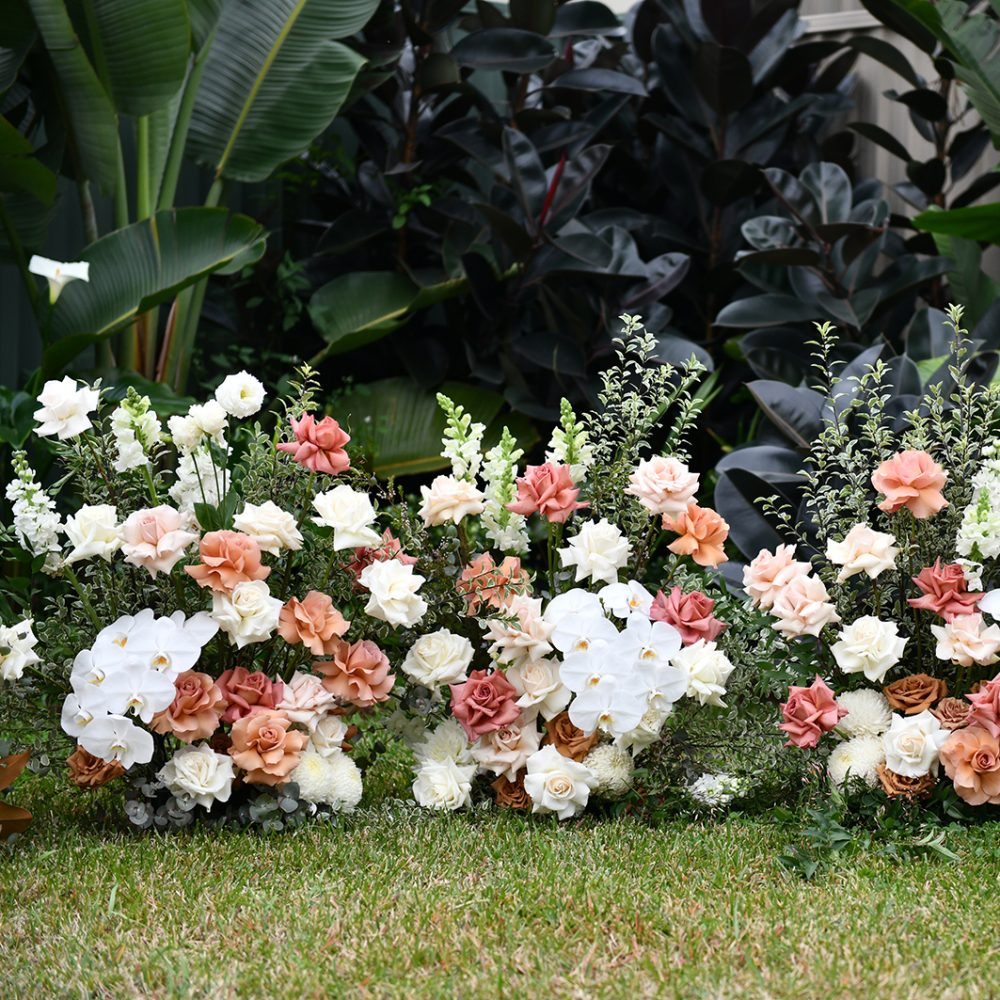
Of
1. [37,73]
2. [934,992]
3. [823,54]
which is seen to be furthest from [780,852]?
[823,54]

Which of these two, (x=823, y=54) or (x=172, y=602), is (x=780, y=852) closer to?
(x=172, y=602)

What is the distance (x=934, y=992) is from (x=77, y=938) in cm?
121

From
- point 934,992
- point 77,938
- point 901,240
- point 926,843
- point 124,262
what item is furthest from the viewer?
point 901,240

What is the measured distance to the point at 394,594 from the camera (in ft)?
7.94

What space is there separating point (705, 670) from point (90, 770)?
1250 mm

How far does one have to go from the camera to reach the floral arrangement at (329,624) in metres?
2.36

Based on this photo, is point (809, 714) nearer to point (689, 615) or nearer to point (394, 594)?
point (689, 615)

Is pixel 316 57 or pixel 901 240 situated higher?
pixel 316 57

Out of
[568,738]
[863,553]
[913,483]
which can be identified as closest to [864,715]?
[863,553]

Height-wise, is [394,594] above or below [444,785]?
above

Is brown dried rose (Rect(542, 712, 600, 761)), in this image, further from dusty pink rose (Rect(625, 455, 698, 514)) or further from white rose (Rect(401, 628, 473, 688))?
dusty pink rose (Rect(625, 455, 698, 514))

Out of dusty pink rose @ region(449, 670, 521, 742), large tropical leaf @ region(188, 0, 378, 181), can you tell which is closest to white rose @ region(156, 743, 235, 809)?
dusty pink rose @ region(449, 670, 521, 742)

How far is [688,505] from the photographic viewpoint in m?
2.57

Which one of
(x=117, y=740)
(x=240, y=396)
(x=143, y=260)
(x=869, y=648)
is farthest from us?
(x=143, y=260)
